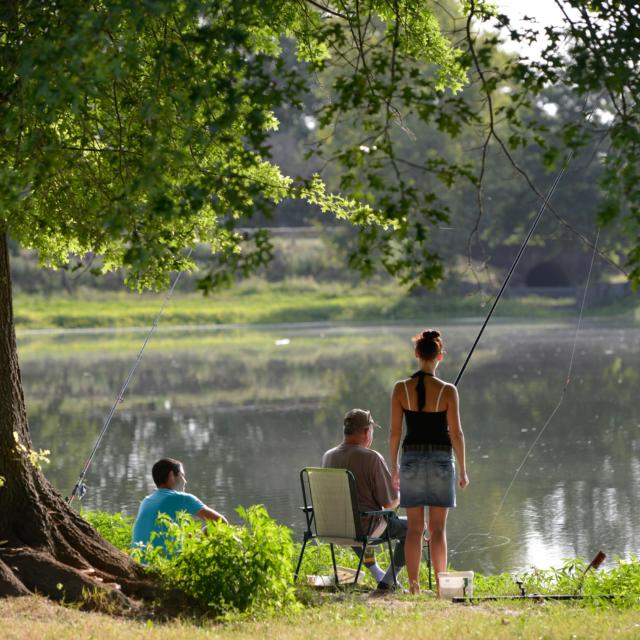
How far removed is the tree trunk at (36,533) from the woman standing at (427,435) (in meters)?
1.53

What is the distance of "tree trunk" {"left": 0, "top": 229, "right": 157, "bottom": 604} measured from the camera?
6.73 metres

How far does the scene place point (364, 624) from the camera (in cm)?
604

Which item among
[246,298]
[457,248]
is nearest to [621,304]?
[457,248]

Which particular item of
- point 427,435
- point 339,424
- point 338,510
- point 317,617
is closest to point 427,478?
point 427,435

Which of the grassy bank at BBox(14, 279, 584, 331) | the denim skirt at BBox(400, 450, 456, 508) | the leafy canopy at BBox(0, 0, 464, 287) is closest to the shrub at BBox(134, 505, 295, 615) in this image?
the denim skirt at BBox(400, 450, 456, 508)

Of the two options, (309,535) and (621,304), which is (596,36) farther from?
(621,304)

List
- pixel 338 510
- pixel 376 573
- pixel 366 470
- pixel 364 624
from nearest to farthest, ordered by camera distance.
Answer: pixel 364 624
pixel 338 510
pixel 366 470
pixel 376 573

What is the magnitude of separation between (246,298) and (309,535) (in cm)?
4568

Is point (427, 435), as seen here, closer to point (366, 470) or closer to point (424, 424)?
point (424, 424)

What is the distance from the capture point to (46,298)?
166 ft

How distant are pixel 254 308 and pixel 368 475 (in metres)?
42.5

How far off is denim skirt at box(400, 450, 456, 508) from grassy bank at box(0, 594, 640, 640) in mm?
827

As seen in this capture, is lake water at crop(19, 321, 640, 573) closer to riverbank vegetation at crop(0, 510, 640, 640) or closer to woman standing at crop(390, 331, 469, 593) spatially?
woman standing at crop(390, 331, 469, 593)

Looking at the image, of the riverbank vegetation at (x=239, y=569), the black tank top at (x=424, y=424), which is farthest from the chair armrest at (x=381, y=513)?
the riverbank vegetation at (x=239, y=569)
